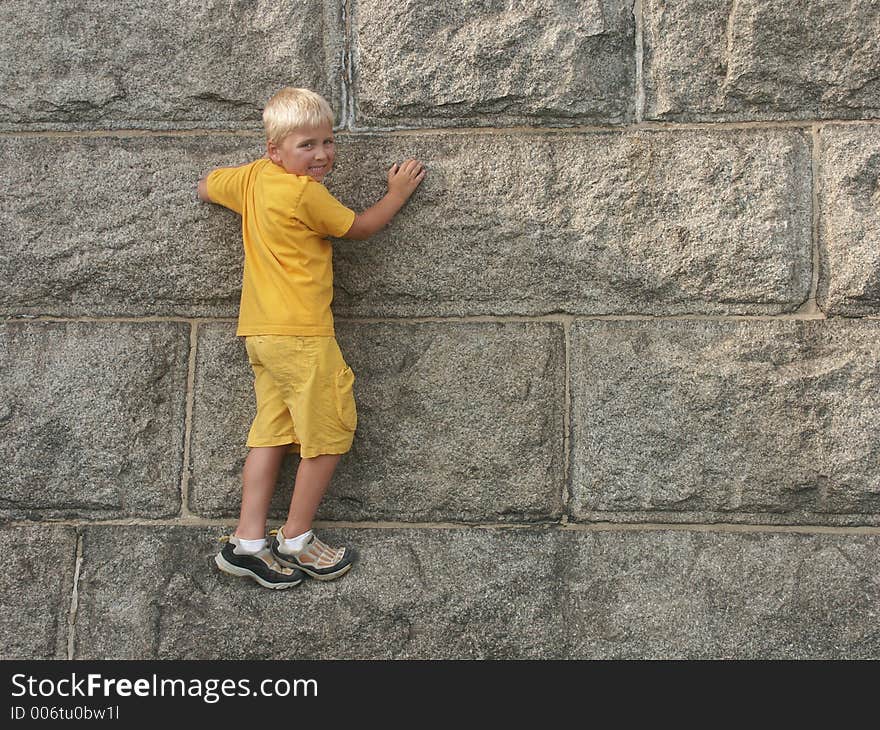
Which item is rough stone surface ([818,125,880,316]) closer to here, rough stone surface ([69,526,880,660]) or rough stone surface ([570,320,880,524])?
rough stone surface ([570,320,880,524])

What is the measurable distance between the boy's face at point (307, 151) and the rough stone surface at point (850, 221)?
1.57 m

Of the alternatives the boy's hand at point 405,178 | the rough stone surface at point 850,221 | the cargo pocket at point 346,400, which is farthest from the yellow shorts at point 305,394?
the rough stone surface at point 850,221

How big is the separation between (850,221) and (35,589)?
9.32 feet

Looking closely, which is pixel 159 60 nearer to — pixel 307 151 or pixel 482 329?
pixel 307 151

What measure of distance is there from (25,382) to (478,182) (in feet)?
5.27

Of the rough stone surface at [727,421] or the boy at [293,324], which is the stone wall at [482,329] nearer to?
the rough stone surface at [727,421]

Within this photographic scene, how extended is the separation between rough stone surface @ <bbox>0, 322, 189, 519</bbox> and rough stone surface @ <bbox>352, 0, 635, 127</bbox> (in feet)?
3.73

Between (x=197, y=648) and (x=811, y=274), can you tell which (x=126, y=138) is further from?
(x=811, y=274)

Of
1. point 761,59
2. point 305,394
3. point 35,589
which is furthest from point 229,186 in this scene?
point 761,59

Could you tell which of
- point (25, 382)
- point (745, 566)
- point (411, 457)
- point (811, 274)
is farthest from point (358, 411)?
point (811, 274)

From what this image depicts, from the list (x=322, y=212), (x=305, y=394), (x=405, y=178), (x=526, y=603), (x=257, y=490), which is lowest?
(x=526, y=603)

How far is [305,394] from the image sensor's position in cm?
280

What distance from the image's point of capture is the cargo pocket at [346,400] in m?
2.85

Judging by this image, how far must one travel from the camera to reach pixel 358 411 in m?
3.04
